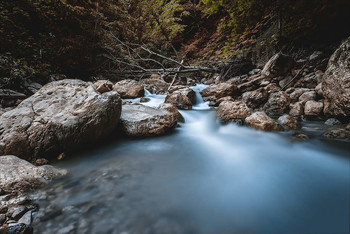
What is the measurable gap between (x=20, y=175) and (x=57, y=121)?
1.06 m

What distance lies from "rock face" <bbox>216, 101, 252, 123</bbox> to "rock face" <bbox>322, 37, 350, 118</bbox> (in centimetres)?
185

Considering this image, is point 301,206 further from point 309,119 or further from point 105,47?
point 105,47

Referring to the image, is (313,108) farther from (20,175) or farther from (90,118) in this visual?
(20,175)

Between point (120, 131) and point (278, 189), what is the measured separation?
10.7 ft

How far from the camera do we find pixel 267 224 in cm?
142

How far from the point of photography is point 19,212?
1419mm

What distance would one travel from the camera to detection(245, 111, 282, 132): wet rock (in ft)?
11.8

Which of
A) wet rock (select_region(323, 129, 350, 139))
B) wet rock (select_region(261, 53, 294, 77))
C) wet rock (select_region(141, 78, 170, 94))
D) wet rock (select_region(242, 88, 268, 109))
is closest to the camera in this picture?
wet rock (select_region(323, 129, 350, 139))

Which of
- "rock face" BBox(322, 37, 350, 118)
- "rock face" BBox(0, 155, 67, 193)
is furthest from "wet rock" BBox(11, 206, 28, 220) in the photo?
"rock face" BBox(322, 37, 350, 118)

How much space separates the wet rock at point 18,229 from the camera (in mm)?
1221

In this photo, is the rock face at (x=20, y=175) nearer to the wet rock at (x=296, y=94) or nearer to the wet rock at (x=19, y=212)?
the wet rock at (x=19, y=212)

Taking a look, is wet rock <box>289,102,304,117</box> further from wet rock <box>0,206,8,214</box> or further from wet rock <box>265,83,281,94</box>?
wet rock <box>0,206,8,214</box>

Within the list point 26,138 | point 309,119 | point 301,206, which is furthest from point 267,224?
point 309,119

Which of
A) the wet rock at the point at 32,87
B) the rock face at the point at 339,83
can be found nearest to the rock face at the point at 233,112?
the rock face at the point at 339,83
